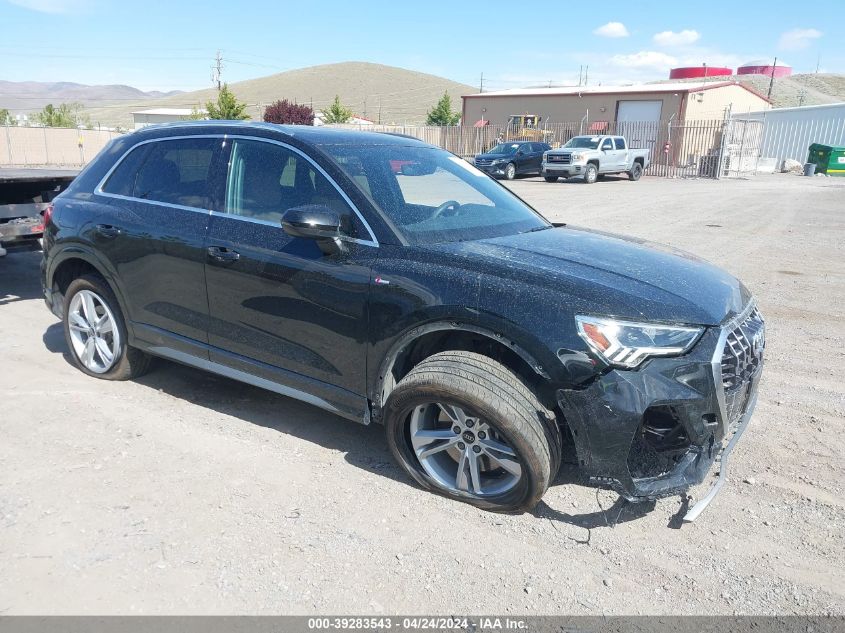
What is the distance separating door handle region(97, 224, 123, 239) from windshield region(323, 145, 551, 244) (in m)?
1.70

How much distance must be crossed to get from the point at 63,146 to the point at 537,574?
48.0m

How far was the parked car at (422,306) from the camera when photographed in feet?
9.86

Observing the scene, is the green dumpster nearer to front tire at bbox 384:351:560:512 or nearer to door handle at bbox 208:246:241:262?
front tire at bbox 384:351:560:512

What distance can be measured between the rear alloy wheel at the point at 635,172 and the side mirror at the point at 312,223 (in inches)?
1127

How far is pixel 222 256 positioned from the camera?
398cm

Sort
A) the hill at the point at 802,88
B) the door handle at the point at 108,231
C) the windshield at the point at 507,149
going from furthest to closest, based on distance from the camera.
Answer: the hill at the point at 802,88 → the windshield at the point at 507,149 → the door handle at the point at 108,231

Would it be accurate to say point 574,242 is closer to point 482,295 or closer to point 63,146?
point 482,295

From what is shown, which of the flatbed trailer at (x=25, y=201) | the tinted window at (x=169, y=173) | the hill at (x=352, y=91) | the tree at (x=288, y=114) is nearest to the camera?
the tinted window at (x=169, y=173)

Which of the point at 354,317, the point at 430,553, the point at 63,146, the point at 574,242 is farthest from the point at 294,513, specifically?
the point at 63,146

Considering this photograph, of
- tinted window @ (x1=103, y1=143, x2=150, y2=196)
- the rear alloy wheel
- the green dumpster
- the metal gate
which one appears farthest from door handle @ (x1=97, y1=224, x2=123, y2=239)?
the green dumpster

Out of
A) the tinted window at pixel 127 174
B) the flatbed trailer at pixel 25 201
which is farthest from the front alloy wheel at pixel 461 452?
the flatbed trailer at pixel 25 201

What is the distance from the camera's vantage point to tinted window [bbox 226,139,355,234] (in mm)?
3799

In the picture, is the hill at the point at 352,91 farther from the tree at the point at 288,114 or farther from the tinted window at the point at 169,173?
the tinted window at the point at 169,173

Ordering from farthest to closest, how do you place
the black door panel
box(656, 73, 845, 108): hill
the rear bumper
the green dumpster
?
box(656, 73, 845, 108): hill
the green dumpster
the rear bumper
the black door panel
